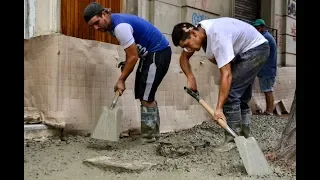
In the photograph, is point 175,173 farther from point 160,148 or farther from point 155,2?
point 155,2

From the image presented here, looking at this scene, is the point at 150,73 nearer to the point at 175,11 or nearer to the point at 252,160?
the point at 252,160

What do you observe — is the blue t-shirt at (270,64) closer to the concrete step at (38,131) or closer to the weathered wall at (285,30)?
the weathered wall at (285,30)

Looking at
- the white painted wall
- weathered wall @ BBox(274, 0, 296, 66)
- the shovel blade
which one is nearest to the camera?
the shovel blade

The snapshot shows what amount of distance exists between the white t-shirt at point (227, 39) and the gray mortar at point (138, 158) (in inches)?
33.2

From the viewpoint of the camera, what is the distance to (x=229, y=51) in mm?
3246

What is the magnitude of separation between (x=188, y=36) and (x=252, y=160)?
119cm

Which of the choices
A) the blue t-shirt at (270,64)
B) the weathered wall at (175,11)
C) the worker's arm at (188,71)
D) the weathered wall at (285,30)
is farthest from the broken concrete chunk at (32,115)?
the weathered wall at (285,30)

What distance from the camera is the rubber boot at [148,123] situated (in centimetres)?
400

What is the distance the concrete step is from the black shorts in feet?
3.07

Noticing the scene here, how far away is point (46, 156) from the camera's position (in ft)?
11.1

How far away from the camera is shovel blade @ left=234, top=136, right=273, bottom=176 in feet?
9.55

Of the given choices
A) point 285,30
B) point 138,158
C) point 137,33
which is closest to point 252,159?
point 138,158

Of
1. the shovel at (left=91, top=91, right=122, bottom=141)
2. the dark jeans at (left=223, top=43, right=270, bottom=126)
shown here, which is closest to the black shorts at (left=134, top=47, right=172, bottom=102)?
the shovel at (left=91, top=91, right=122, bottom=141)

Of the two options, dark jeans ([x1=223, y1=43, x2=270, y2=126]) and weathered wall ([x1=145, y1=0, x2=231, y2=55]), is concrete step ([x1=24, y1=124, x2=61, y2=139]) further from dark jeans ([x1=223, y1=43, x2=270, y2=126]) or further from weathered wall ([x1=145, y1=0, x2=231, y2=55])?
weathered wall ([x1=145, y1=0, x2=231, y2=55])
